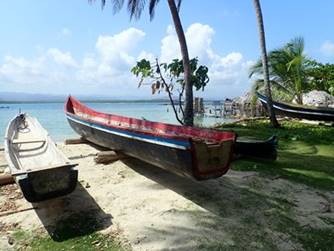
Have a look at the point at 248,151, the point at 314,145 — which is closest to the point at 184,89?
the point at 248,151

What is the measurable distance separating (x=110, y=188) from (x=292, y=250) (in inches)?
120

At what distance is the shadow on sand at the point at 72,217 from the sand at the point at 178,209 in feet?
0.04

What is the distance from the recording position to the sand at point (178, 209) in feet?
12.4

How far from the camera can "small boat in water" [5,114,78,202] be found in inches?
162

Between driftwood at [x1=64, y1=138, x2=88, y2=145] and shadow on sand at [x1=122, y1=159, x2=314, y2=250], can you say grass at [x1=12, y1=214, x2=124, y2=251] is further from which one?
driftwood at [x1=64, y1=138, x2=88, y2=145]

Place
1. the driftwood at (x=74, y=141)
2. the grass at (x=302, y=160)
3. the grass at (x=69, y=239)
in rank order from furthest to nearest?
the driftwood at (x=74, y=141)
the grass at (x=302, y=160)
the grass at (x=69, y=239)

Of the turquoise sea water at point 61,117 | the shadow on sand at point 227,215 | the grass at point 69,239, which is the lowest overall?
the turquoise sea water at point 61,117

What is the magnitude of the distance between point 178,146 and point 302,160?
4.10m

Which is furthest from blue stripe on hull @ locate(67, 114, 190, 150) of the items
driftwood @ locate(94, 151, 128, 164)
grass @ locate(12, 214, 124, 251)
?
grass @ locate(12, 214, 124, 251)

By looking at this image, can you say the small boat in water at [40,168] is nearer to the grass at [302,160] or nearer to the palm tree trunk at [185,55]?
the grass at [302,160]

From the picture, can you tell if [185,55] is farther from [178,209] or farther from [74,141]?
[178,209]

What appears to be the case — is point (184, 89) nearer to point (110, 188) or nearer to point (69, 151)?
point (69, 151)

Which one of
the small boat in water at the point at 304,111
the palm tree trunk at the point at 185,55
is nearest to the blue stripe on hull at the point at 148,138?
the palm tree trunk at the point at 185,55

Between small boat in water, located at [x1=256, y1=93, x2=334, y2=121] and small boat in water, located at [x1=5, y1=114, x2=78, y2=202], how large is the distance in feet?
29.1
